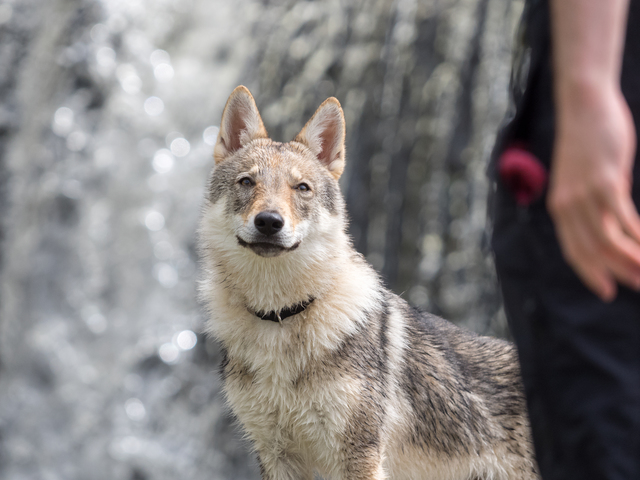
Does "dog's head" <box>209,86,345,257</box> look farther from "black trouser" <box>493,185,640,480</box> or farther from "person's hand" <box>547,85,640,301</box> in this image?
"person's hand" <box>547,85,640,301</box>

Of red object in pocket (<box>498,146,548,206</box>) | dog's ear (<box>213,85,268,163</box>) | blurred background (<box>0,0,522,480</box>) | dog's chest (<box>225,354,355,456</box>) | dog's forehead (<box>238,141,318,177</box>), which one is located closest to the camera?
red object in pocket (<box>498,146,548,206</box>)

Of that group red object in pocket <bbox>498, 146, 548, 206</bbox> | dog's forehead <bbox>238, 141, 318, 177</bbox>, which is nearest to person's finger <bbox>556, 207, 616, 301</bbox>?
red object in pocket <bbox>498, 146, 548, 206</bbox>

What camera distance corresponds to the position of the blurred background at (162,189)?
7.42m

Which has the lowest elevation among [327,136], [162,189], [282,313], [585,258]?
[282,313]

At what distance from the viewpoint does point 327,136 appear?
12.4 feet

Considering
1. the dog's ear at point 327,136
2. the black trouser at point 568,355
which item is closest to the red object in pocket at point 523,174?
the black trouser at point 568,355

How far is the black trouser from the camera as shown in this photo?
3.85ft

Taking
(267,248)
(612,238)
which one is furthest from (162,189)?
(612,238)

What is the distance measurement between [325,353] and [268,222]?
74 centimetres

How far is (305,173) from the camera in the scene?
3.45m

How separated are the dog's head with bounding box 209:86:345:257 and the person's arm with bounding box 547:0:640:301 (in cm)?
194

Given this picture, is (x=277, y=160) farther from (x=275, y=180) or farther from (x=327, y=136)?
(x=327, y=136)

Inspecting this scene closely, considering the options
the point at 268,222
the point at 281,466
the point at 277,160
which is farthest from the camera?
the point at 277,160

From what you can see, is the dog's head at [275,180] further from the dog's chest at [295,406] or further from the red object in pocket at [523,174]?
the red object in pocket at [523,174]
